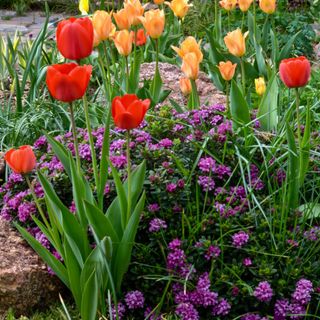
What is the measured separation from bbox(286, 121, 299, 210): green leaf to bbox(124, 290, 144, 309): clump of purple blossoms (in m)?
0.68

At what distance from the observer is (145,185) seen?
2.86 meters

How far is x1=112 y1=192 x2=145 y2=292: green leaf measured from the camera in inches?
95.8

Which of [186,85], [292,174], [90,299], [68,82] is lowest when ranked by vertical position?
[90,299]

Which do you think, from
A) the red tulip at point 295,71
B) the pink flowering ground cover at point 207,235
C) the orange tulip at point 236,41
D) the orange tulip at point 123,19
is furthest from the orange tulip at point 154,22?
the red tulip at point 295,71

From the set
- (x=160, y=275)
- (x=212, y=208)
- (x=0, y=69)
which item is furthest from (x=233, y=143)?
(x=0, y=69)

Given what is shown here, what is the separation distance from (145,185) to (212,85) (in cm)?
187

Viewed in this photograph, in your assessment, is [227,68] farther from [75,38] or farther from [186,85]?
[75,38]

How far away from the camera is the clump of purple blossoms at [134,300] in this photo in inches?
103

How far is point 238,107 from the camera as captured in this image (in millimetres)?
3195

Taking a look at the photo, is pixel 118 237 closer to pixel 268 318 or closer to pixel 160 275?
pixel 160 275

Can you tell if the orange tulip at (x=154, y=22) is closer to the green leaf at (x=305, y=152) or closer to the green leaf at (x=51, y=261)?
the green leaf at (x=305, y=152)

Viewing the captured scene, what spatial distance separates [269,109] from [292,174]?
1.90 feet

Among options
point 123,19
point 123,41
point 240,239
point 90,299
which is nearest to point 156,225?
point 240,239

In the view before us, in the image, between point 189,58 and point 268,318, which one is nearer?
point 268,318
